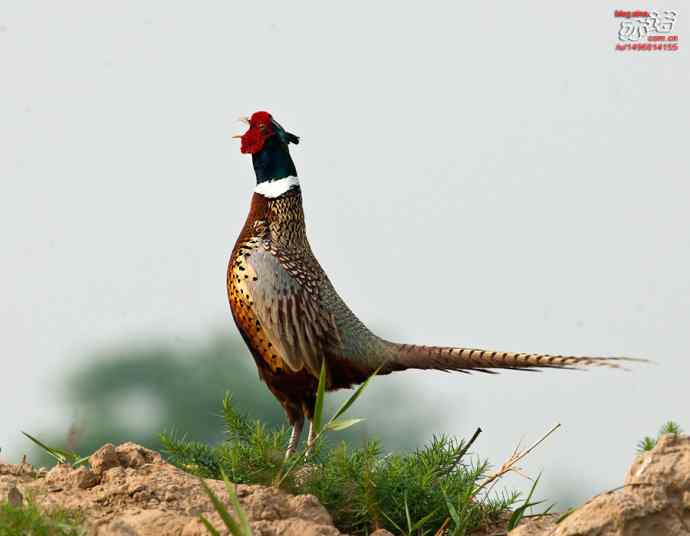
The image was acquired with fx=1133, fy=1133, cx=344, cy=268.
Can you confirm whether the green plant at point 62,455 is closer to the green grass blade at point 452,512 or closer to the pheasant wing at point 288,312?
the pheasant wing at point 288,312

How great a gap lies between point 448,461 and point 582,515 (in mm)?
1453

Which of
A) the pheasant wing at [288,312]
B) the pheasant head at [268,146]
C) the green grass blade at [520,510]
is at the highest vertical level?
the pheasant head at [268,146]

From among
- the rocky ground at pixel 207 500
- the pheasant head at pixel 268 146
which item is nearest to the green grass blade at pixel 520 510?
the rocky ground at pixel 207 500

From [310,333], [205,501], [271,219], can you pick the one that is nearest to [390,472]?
[205,501]

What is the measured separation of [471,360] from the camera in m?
6.39

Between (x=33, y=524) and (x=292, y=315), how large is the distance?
2.83 metres

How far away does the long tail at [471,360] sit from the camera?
589cm

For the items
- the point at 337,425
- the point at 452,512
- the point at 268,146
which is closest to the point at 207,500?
the point at 337,425

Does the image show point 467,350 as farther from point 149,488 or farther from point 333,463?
point 149,488

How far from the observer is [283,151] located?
7137mm

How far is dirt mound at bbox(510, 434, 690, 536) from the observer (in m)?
3.97

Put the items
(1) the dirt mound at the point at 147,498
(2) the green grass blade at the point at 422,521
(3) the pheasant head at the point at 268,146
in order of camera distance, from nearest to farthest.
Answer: (1) the dirt mound at the point at 147,498, (2) the green grass blade at the point at 422,521, (3) the pheasant head at the point at 268,146

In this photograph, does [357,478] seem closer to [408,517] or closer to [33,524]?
[408,517]

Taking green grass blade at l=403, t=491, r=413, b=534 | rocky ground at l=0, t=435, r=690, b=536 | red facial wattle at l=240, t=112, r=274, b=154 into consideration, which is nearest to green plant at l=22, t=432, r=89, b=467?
rocky ground at l=0, t=435, r=690, b=536
